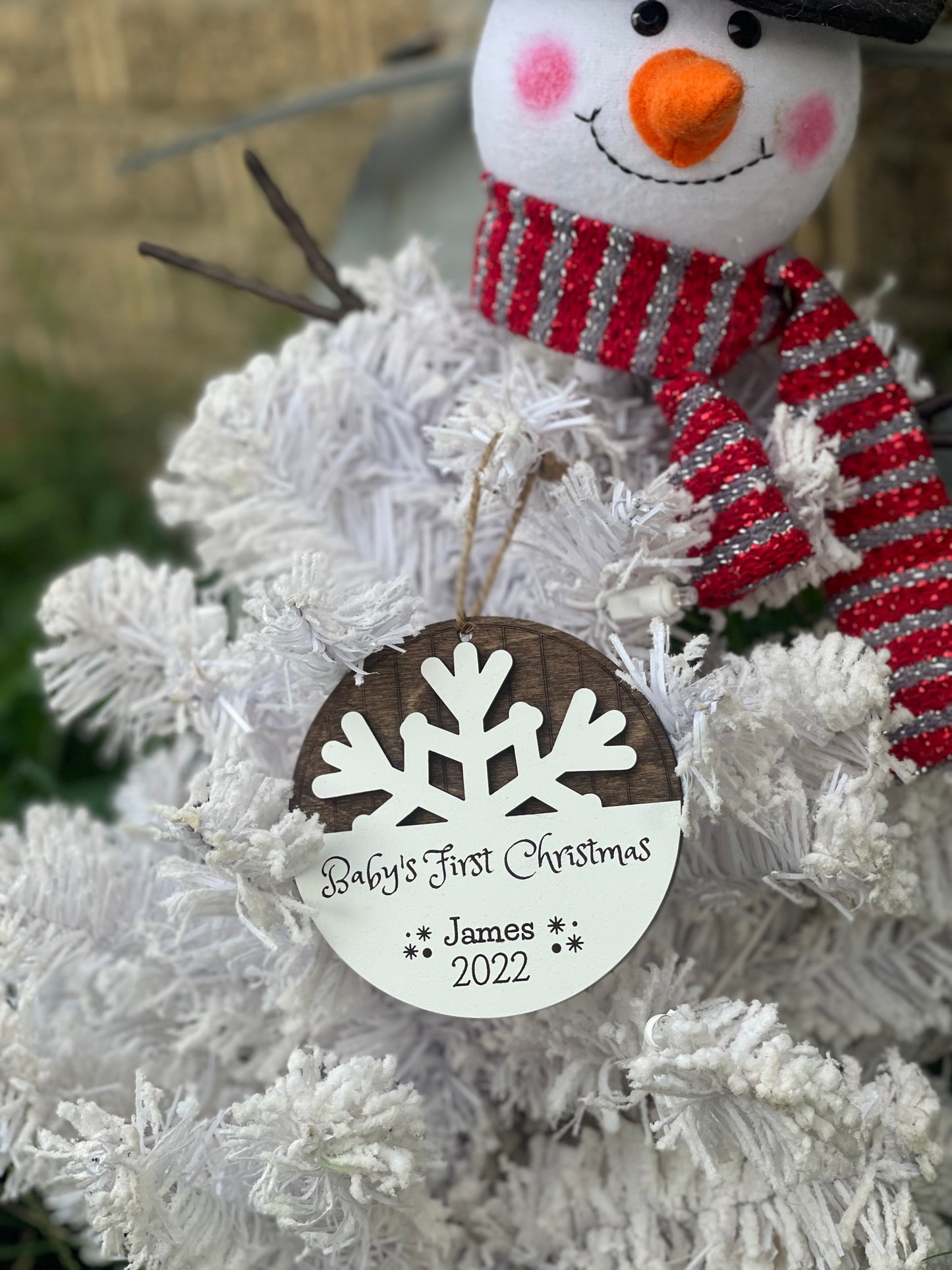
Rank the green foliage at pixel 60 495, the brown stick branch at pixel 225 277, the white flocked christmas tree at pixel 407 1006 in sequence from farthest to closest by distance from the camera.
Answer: the green foliage at pixel 60 495 < the brown stick branch at pixel 225 277 < the white flocked christmas tree at pixel 407 1006

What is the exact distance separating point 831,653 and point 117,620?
1.14 ft

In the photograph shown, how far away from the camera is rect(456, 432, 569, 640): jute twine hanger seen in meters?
0.48

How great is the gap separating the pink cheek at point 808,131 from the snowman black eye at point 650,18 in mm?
69

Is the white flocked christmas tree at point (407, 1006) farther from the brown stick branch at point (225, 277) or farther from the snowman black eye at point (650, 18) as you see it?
the snowman black eye at point (650, 18)

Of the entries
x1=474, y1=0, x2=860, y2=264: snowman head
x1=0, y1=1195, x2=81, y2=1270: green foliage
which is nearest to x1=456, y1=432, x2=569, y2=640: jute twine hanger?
x1=474, y1=0, x2=860, y2=264: snowman head

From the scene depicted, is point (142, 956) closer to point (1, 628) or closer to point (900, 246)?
point (1, 628)

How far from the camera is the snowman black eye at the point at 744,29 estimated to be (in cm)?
49

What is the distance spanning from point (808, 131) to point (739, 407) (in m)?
0.12

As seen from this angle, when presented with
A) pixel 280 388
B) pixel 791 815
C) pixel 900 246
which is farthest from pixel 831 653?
pixel 900 246

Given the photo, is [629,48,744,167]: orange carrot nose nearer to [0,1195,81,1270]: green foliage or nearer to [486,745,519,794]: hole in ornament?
[486,745,519,794]: hole in ornament

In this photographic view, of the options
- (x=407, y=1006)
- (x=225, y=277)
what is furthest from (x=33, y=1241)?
(x=225, y=277)

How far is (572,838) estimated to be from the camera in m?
0.47

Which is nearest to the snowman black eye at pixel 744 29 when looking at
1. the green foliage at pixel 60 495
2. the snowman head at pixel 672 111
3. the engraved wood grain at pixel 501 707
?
the snowman head at pixel 672 111

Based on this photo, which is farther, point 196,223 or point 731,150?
point 196,223
